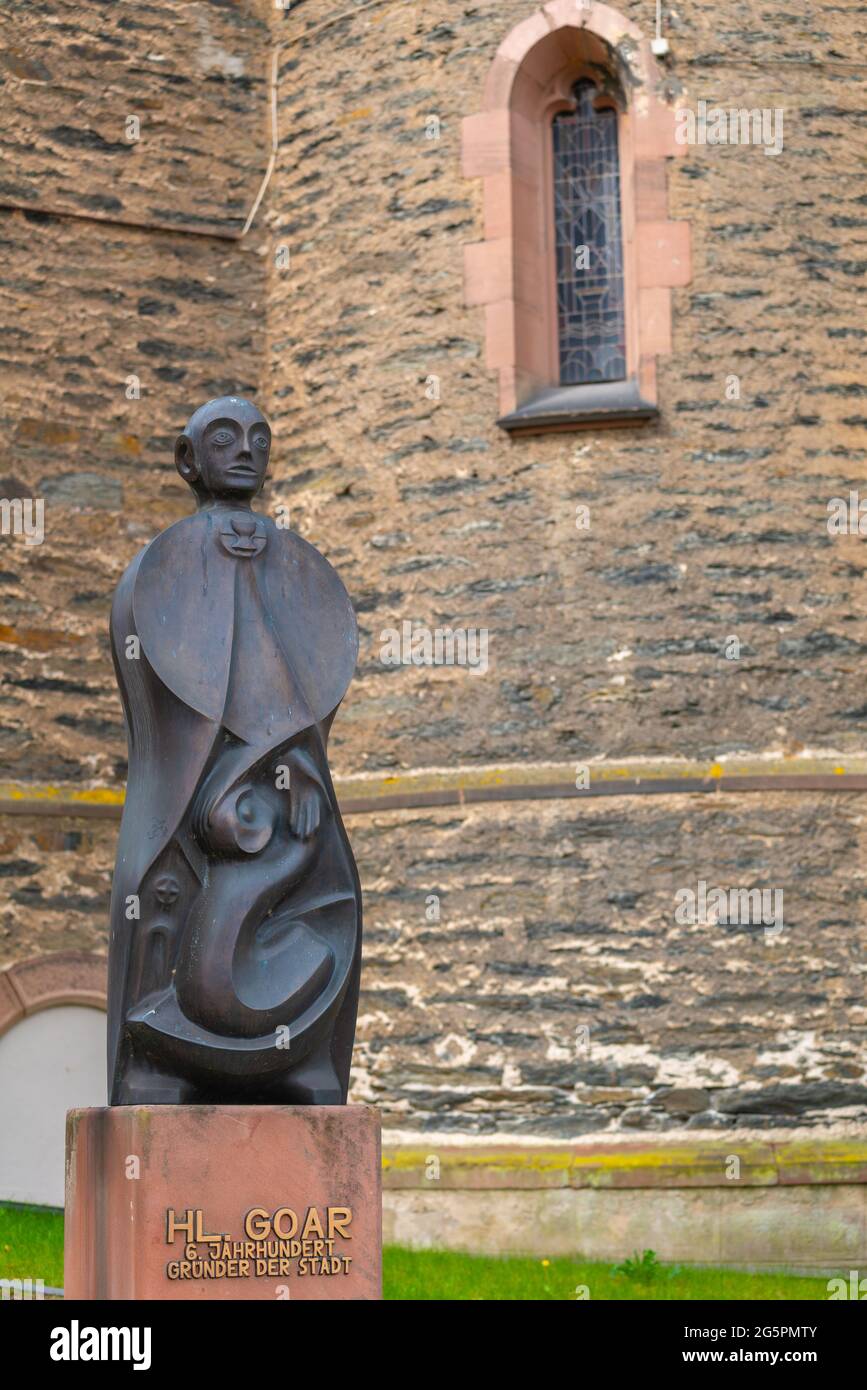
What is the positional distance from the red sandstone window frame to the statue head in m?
5.43

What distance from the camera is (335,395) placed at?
13.0 m

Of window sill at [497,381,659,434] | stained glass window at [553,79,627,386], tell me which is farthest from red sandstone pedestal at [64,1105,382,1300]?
stained glass window at [553,79,627,386]

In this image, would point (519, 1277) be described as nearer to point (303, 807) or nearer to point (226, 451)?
point (303, 807)

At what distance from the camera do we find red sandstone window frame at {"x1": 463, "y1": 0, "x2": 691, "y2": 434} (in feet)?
40.0

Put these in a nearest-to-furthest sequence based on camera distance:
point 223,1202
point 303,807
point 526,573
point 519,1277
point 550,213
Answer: point 223,1202 < point 303,807 < point 519,1277 < point 526,573 < point 550,213

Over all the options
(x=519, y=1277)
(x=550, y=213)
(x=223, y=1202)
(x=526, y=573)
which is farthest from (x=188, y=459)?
(x=550, y=213)

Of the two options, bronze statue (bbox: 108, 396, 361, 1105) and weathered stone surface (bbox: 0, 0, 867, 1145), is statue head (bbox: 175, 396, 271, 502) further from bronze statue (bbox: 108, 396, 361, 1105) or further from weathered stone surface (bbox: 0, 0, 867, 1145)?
weathered stone surface (bbox: 0, 0, 867, 1145)

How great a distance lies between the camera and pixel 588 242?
42.3ft

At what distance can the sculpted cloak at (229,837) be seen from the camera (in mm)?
6277

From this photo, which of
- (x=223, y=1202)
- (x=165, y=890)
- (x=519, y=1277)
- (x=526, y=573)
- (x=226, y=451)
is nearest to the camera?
(x=223, y=1202)

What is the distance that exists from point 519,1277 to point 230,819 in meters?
4.89

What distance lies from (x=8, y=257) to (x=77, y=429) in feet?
3.54

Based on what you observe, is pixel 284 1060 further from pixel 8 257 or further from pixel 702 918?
pixel 8 257

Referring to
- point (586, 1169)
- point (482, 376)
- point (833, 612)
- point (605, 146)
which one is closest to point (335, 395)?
point (482, 376)
